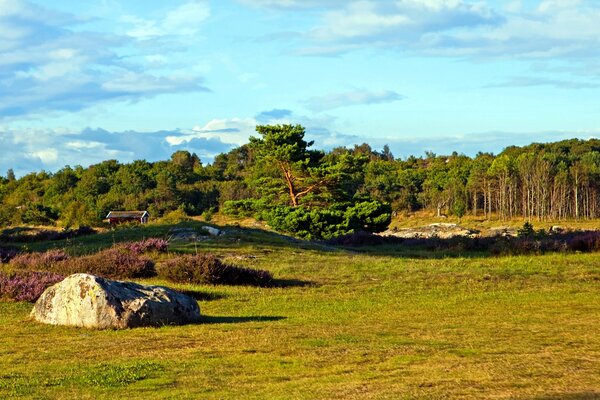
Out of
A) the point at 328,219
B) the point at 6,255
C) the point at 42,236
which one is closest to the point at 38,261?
the point at 6,255

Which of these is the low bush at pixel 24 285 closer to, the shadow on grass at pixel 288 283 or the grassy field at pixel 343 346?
the grassy field at pixel 343 346

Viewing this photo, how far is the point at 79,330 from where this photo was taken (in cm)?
1509

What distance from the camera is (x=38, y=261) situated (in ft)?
84.6

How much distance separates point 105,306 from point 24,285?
225 inches

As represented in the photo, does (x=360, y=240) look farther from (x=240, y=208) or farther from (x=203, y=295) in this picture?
(x=203, y=295)

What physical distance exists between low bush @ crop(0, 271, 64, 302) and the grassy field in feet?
2.71

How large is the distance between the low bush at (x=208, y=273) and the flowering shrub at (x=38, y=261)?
4.06 meters

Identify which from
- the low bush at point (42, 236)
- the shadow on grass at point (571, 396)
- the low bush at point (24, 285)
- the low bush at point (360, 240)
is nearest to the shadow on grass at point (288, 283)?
the low bush at point (24, 285)

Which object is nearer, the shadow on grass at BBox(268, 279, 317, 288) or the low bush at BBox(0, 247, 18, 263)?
the shadow on grass at BBox(268, 279, 317, 288)

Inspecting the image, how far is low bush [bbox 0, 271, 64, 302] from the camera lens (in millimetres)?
19484

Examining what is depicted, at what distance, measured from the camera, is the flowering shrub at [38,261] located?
996 inches

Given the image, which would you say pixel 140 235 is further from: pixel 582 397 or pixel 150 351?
pixel 582 397

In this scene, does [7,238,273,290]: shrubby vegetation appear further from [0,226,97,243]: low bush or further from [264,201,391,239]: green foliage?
[264,201,391,239]: green foliage

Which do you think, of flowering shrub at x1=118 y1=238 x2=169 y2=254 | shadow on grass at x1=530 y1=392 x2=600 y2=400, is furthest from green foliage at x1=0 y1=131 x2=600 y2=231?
shadow on grass at x1=530 y1=392 x2=600 y2=400
